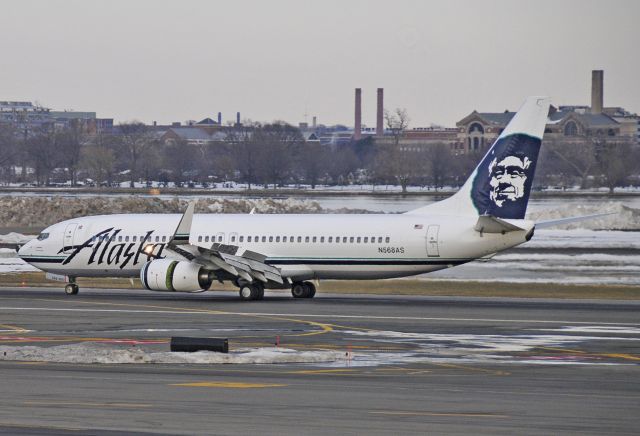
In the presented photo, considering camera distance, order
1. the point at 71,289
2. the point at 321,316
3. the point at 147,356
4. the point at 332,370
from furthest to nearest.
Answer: the point at 71,289
the point at 321,316
the point at 147,356
the point at 332,370

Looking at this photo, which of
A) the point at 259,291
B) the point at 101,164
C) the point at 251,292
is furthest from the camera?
the point at 101,164

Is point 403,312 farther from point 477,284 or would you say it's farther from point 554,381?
point 554,381

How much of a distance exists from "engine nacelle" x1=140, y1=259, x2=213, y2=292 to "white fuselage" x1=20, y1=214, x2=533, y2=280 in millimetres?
3040

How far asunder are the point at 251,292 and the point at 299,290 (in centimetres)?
217

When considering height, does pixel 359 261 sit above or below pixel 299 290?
above

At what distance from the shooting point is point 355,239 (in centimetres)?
4672

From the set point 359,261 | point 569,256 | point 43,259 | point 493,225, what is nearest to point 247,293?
point 359,261

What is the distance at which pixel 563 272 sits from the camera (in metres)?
57.5

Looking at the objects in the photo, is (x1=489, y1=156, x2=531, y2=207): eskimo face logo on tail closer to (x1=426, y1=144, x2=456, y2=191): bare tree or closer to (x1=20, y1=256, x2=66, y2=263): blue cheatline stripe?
(x1=20, y1=256, x2=66, y2=263): blue cheatline stripe

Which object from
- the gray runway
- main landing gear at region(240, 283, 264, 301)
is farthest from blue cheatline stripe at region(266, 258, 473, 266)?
the gray runway

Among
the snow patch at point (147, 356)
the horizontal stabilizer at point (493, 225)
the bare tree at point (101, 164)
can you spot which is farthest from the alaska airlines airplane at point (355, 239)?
the bare tree at point (101, 164)

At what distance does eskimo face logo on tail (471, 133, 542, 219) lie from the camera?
4562 cm

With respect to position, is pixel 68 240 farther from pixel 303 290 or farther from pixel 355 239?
pixel 355 239

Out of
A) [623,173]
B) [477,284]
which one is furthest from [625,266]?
[623,173]
